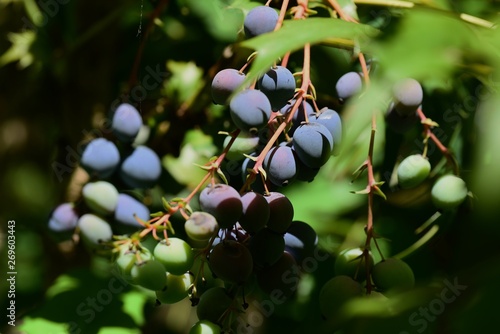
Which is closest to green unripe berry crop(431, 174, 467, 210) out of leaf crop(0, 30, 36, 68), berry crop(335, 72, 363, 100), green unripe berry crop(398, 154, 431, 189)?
green unripe berry crop(398, 154, 431, 189)

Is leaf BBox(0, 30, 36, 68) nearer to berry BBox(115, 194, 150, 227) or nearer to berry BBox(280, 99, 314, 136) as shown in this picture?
berry BBox(115, 194, 150, 227)

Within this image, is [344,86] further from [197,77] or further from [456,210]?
[197,77]

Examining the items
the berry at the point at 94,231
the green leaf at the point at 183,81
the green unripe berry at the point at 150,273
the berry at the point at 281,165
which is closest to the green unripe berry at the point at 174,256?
the green unripe berry at the point at 150,273

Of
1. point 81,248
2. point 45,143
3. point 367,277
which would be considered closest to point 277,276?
point 367,277

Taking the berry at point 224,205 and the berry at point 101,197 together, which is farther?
the berry at point 101,197

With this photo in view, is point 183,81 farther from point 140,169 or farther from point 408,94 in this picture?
point 408,94

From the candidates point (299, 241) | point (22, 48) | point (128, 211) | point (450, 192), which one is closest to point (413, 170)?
point (450, 192)

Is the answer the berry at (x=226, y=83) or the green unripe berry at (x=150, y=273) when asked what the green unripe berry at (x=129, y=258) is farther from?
the berry at (x=226, y=83)
